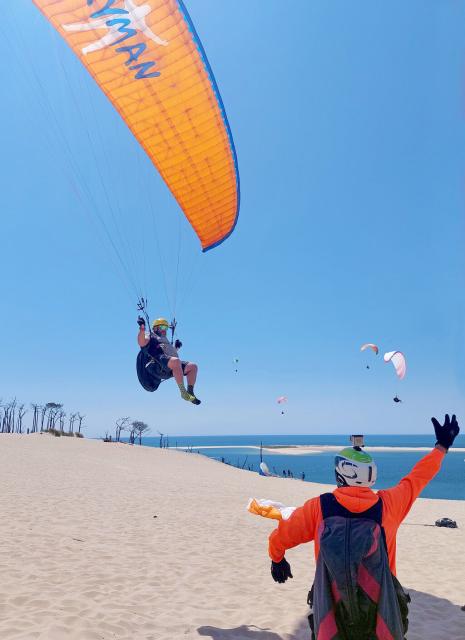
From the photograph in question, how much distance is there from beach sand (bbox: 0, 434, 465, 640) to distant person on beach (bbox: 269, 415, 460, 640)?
3.14m

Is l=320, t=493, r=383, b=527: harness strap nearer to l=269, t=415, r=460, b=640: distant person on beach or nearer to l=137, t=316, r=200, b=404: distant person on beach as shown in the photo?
l=269, t=415, r=460, b=640: distant person on beach

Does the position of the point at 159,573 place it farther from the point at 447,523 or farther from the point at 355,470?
the point at 447,523

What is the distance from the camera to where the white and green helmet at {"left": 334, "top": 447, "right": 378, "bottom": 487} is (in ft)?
9.87

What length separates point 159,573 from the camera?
7.71 metres

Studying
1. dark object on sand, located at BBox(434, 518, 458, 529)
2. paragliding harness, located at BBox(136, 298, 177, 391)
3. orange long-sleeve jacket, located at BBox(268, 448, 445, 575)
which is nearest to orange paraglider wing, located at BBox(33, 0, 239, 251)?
paragliding harness, located at BBox(136, 298, 177, 391)

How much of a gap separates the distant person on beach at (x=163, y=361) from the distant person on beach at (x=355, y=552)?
6954mm

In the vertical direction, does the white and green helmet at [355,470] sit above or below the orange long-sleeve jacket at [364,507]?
above

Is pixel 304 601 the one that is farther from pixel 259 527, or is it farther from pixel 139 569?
pixel 259 527

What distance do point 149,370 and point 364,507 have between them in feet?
26.1

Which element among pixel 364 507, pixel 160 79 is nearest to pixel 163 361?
pixel 160 79

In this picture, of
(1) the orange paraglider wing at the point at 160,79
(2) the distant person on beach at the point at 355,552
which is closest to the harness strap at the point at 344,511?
(2) the distant person on beach at the point at 355,552

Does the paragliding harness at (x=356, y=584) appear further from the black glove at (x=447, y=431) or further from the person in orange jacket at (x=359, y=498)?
the black glove at (x=447, y=431)

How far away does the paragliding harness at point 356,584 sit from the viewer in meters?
2.80

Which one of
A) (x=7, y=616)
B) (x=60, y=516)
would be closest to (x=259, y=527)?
(x=60, y=516)
